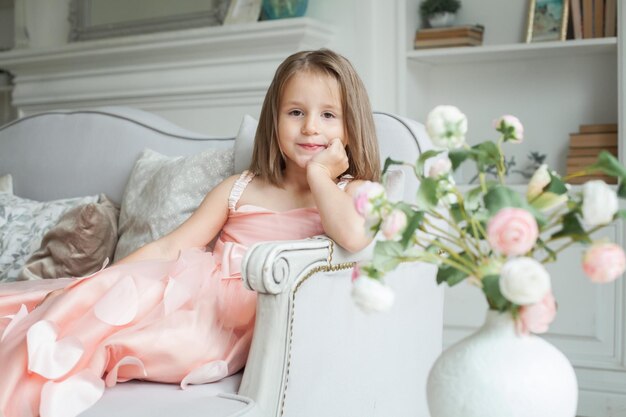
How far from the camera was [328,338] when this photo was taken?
1614 mm

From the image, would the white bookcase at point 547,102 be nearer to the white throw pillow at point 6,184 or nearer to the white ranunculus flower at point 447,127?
the white throw pillow at point 6,184

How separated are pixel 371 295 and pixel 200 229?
102 cm

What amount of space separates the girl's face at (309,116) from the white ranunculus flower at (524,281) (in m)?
0.96

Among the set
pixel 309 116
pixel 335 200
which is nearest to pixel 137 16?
pixel 309 116

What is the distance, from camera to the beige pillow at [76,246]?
7.72 feet

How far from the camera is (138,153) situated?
262 cm

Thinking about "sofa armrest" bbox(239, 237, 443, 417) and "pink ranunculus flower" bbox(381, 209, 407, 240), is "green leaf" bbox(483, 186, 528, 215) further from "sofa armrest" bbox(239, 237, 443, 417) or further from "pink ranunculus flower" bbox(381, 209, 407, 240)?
"sofa armrest" bbox(239, 237, 443, 417)

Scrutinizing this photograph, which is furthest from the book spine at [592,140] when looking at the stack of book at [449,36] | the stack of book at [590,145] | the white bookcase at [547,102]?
the stack of book at [449,36]

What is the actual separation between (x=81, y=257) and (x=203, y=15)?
1.41 m

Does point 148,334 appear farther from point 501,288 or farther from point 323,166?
point 501,288

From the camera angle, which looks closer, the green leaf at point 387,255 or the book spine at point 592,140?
the green leaf at point 387,255

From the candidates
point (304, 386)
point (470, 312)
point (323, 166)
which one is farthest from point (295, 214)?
point (470, 312)

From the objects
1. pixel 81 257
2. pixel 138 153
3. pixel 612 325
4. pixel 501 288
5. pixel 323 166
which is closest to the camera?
pixel 501 288

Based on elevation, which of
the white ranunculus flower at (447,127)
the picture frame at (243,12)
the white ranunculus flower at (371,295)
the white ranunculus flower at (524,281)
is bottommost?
the white ranunculus flower at (371,295)
